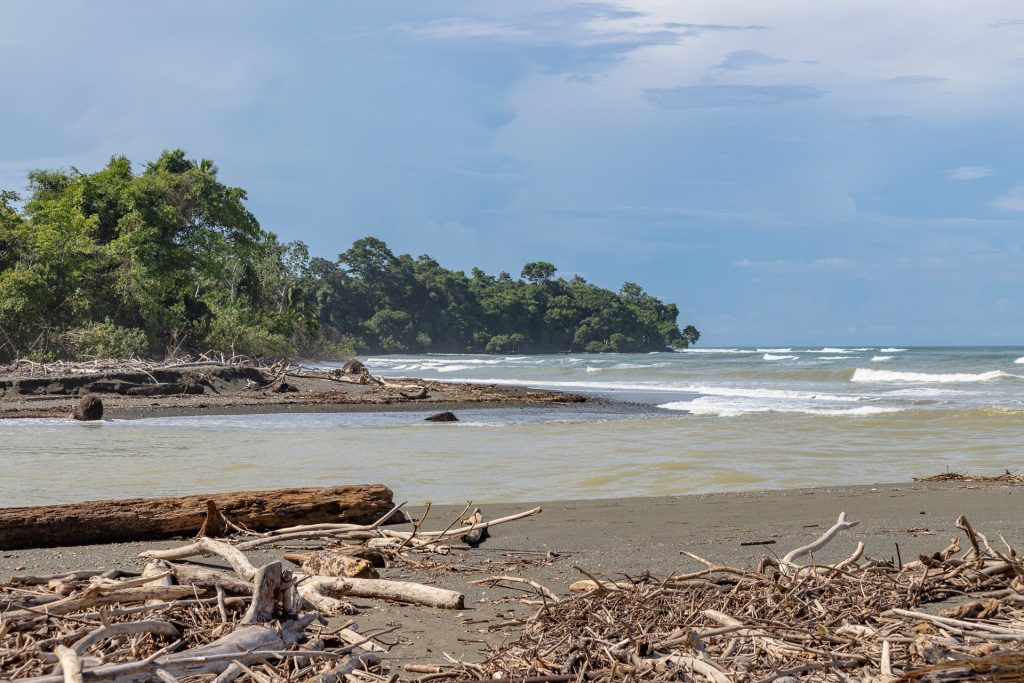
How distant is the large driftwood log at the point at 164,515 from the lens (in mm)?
6543

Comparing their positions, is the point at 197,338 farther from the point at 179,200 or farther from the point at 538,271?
the point at 538,271

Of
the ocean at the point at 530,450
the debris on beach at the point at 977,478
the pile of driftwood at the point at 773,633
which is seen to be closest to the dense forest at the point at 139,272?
the ocean at the point at 530,450

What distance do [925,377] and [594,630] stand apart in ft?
136

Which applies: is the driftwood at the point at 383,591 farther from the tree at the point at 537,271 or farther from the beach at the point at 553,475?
the tree at the point at 537,271

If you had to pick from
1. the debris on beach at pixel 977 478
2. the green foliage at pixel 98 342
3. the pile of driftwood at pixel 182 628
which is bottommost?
the debris on beach at pixel 977 478

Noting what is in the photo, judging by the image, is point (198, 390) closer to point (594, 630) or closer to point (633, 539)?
point (633, 539)

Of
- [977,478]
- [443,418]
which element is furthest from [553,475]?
[443,418]

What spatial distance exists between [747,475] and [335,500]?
569 cm

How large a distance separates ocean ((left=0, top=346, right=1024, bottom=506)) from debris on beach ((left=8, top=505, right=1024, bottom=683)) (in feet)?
17.5

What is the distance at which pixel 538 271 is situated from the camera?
125 meters

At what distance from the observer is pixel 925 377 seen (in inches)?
1620

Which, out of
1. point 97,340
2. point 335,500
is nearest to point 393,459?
point 335,500

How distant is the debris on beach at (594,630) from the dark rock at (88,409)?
16092mm

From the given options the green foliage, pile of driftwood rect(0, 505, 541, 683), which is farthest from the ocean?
the green foliage
